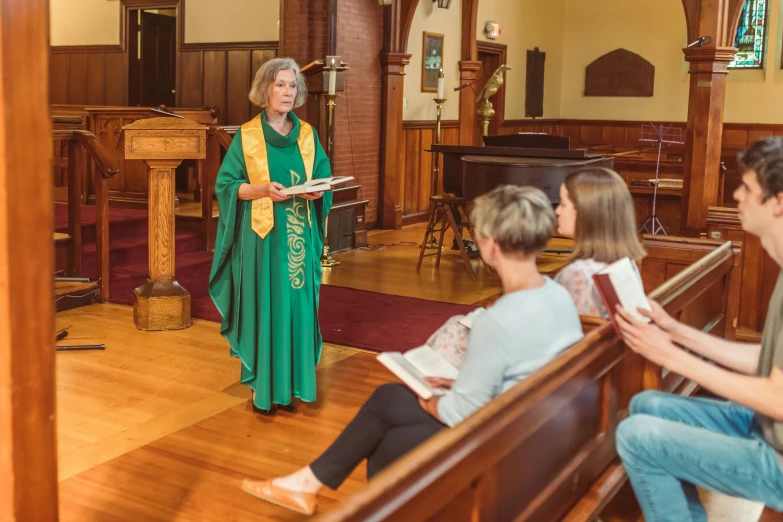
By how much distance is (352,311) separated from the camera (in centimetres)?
634

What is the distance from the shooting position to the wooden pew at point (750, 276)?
5836 millimetres

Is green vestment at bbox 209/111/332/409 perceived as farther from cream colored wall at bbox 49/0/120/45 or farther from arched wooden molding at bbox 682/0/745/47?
cream colored wall at bbox 49/0/120/45

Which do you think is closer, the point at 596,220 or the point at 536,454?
the point at 536,454

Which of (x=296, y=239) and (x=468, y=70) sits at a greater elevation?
(x=468, y=70)

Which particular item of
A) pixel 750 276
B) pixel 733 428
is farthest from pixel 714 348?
pixel 750 276

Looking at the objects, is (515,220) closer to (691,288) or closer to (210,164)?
(691,288)

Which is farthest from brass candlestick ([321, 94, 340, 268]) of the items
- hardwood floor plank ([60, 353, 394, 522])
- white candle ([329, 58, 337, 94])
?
hardwood floor plank ([60, 353, 394, 522])

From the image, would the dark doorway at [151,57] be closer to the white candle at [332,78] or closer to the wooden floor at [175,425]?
the white candle at [332,78]

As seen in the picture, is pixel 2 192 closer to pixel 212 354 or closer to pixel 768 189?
pixel 768 189

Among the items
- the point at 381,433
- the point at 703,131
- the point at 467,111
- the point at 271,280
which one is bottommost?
the point at 381,433

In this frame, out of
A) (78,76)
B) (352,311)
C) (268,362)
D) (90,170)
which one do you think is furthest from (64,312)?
(78,76)

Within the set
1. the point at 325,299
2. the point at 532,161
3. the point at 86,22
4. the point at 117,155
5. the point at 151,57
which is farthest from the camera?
the point at 86,22

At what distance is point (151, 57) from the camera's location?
11656 mm

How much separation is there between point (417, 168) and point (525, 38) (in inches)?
151
